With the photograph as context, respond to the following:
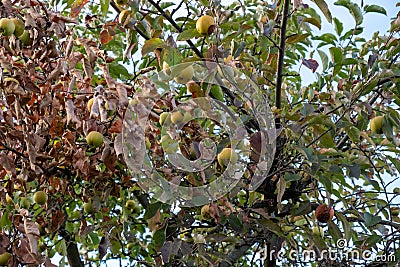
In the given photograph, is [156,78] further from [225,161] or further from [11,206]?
[11,206]

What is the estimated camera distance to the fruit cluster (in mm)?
1615

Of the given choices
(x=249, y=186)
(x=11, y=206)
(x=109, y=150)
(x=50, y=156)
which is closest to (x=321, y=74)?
(x=249, y=186)

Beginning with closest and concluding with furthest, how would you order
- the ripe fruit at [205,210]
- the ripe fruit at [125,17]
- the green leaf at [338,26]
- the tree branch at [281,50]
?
the tree branch at [281,50], the ripe fruit at [125,17], the ripe fruit at [205,210], the green leaf at [338,26]

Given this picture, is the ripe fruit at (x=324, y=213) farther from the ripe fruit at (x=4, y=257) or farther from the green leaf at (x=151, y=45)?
the ripe fruit at (x=4, y=257)

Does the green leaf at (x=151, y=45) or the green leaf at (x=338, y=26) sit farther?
the green leaf at (x=338, y=26)

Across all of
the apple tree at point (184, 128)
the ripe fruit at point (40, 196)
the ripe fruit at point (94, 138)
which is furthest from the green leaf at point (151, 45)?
the ripe fruit at point (40, 196)

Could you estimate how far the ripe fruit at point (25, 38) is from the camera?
1760mm

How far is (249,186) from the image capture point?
1.72m

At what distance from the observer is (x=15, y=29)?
Answer: 168 cm

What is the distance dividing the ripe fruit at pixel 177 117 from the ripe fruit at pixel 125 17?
0.95 feet

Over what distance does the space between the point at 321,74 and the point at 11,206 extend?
1119 millimetres

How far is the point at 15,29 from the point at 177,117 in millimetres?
558

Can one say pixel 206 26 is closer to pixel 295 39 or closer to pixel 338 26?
pixel 295 39

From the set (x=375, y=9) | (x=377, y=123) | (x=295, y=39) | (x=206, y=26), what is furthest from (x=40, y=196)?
(x=375, y=9)
